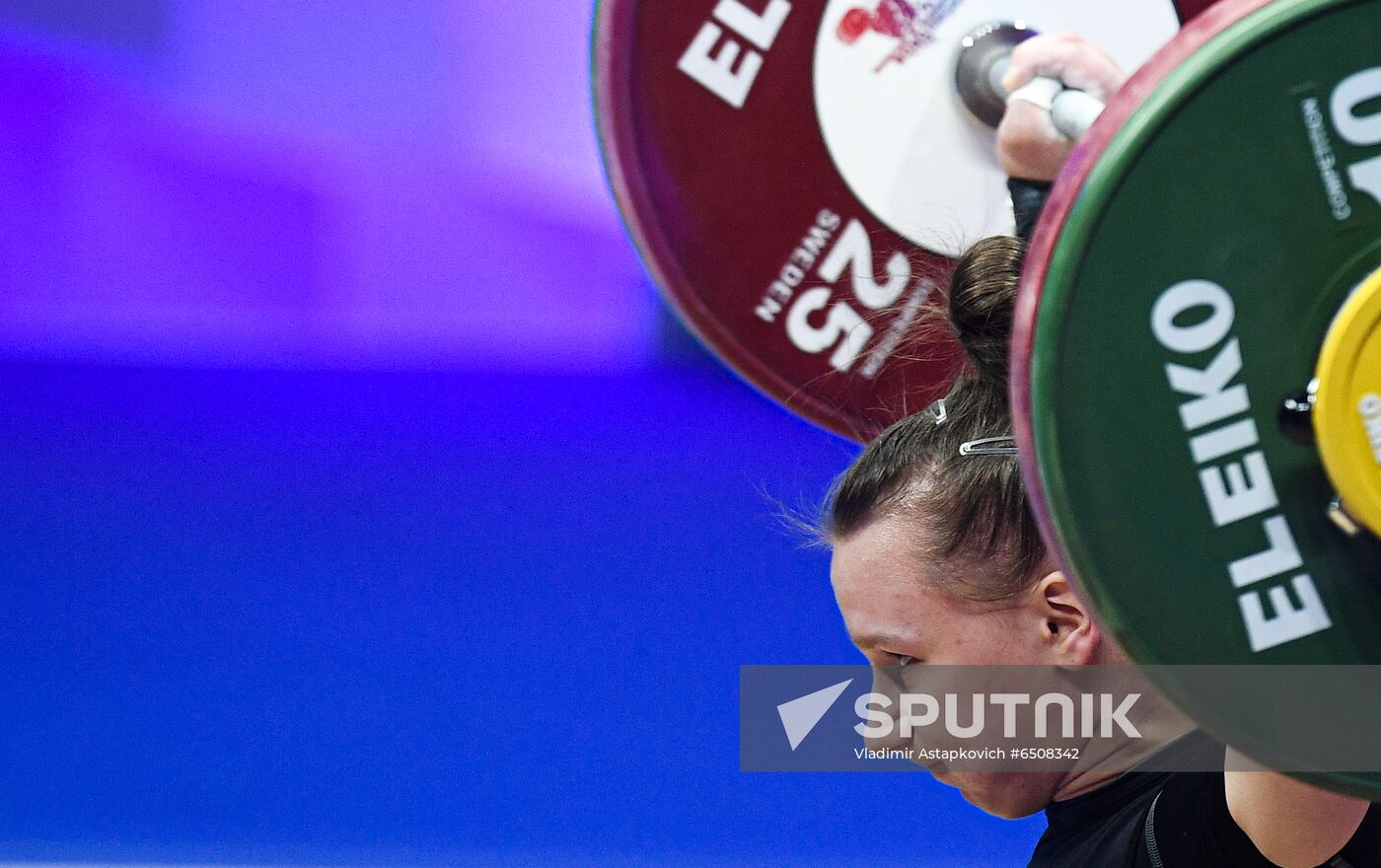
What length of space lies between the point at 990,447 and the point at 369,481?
1.52m

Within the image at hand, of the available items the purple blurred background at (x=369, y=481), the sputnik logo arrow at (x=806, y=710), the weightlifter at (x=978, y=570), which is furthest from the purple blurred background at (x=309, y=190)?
the weightlifter at (x=978, y=570)

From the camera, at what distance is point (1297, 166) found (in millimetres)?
518

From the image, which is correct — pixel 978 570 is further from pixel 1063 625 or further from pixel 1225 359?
pixel 1225 359

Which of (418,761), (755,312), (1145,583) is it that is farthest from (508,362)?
(1145,583)

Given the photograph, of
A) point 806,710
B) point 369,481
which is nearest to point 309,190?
point 369,481

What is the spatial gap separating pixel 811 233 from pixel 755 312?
0.25ft

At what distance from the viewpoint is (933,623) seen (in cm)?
87

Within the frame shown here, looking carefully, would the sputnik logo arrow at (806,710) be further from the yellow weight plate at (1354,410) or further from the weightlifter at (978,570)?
the yellow weight plate at (1354,410)

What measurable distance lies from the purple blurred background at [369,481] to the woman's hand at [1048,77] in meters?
1.21

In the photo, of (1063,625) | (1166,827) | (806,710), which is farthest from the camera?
(806,710)

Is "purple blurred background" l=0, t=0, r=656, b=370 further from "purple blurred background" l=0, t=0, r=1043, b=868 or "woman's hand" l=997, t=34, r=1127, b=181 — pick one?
"woman's hand" l=997, t=34, r=1127, b=181

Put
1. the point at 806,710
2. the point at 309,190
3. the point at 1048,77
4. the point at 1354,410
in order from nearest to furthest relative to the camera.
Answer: the point at 1354,410, the point at 1048,77, the point at 806,710, the point at 309,190

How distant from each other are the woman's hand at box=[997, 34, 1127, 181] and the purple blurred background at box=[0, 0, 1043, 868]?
1.21 metres

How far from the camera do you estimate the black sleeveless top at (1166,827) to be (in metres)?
0.71
